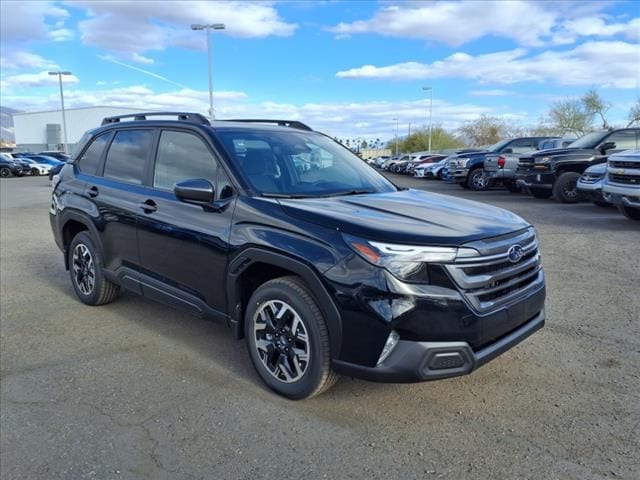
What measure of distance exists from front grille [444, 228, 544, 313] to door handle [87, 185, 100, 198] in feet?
11.7

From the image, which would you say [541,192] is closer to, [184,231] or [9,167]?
[184,231]

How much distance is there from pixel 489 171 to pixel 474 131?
60.4 m

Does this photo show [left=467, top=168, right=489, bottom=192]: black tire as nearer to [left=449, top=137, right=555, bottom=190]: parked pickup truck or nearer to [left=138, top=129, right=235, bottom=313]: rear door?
[left=449, top=137, right=555, bottom=190]: parked pickup truck

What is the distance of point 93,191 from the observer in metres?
5.06

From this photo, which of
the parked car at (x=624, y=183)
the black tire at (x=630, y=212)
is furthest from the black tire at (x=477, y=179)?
the parked car at (x=624, y=183)

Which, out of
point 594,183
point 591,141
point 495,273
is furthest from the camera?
point 591,141

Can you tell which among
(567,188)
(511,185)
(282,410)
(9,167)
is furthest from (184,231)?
(9,167)

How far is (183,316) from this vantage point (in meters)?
5.06

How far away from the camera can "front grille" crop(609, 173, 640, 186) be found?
29.9 feet

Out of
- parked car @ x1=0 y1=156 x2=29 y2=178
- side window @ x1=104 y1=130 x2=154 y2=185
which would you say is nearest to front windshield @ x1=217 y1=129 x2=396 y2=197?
side window @ x1=104 y1=130 x2=154 y2=185

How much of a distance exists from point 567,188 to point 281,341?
39.7 feet

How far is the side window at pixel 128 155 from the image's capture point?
456 centimetres

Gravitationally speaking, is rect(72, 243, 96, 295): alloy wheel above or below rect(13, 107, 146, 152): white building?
below

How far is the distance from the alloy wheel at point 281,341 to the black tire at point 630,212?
8349 mm
